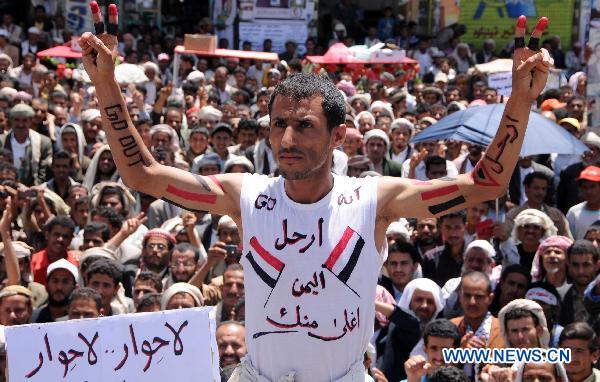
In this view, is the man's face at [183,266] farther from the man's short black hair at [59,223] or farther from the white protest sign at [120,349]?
the white protest sign at [120,349]

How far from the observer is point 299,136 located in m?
3.68

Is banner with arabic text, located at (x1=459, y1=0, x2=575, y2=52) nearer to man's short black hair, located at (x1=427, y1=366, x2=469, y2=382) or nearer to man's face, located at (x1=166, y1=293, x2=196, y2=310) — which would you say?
man's face, located at (x1=166, y1=293, x2=196, y2=310)

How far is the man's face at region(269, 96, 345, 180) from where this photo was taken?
3.67 meters

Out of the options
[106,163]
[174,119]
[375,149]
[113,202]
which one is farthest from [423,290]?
[174,119]

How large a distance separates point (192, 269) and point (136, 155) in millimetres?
4248

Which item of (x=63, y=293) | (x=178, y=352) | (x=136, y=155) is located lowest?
(x=63, y=293)

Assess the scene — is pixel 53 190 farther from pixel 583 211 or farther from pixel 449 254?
pixel 583 211

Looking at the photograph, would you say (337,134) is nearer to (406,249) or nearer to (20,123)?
Result: (406,249)

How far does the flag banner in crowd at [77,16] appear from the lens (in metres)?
22.6

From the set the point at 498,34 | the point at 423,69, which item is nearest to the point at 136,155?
the point at 423,69

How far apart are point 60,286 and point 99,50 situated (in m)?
4.14

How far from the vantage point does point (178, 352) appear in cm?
416

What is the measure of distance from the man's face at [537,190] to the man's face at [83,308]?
3942 millimetres

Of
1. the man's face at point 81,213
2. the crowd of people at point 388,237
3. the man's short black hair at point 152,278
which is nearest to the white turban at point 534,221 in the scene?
the crowd of people at point 388,237
